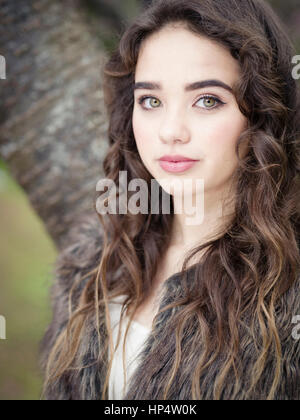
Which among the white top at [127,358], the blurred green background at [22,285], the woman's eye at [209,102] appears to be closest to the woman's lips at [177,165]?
the woman's eye at [209,102]

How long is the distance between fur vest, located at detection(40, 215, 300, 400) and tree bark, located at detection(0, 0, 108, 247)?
55 centimetres

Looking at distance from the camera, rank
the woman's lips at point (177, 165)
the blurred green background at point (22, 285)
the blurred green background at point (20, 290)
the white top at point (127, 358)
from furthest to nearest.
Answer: the blurred green background at point (20, 290) < the blurred green background at point (22, 285) < the white top at point (127, 358) < the woman's lips at point (177, 165)

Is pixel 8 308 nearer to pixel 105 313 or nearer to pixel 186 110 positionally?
pixel 105 313

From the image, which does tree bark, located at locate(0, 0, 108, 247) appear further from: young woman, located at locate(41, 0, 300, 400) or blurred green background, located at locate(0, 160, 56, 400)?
young woman, located at locate(41, 0, 300, 400)

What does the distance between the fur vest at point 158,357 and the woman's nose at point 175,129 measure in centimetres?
63

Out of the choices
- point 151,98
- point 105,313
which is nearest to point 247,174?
point 151,98

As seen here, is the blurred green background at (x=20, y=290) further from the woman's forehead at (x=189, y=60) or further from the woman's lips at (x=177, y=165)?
the woman's forehead at (x=189, y=60)

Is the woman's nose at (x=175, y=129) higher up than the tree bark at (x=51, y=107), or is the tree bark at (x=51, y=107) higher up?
the tree bark at (x=51, y=107)

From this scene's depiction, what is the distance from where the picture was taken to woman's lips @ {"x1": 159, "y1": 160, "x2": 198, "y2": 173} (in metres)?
1.85

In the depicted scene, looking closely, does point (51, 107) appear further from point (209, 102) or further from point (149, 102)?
point (209, 102)

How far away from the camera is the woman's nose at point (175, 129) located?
5.85 ft

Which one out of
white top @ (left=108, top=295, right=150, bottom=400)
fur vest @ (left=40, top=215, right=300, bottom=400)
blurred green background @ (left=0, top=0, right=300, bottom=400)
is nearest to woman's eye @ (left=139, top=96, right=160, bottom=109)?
fur vest @ (left=40, top=215, right=300, bottom=400)

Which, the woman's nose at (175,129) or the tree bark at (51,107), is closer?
the woman's nose at (175,129)

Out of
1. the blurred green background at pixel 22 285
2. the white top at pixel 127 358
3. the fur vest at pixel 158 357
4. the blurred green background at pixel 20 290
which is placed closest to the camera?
the fur vest at pixel 158 357
